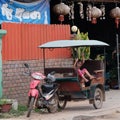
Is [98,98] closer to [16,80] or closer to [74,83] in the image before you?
[74,83]

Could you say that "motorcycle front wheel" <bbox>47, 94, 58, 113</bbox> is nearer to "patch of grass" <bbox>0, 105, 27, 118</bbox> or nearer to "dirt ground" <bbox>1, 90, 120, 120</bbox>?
"dirt ground" <bbox>1, 90, 120, 120</bbox>

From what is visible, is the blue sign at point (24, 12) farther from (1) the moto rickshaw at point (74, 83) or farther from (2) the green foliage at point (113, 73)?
(2) the green foliage at point (113, 73)

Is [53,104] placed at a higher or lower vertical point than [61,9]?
lower

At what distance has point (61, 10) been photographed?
16859 mm

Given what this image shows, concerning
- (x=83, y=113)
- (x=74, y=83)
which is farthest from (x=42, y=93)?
(x=83, y=113)

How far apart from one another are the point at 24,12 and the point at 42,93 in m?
3.99

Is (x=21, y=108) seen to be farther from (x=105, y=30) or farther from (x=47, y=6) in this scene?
(x=105, y=30)

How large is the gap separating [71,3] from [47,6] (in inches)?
78.2

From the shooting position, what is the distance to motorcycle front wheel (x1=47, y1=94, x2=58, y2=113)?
12370mm

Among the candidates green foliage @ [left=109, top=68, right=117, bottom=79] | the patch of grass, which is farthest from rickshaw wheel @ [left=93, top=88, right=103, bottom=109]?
green foliage @ [left=109, top=68, right=117, bottom=79]

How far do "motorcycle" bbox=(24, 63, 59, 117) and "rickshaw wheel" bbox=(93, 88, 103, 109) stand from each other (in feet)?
4.25

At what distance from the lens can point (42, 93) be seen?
481 inches

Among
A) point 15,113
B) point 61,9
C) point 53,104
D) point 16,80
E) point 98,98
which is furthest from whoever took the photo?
point 61,9

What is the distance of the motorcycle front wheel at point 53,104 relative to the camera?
40.6 ft
